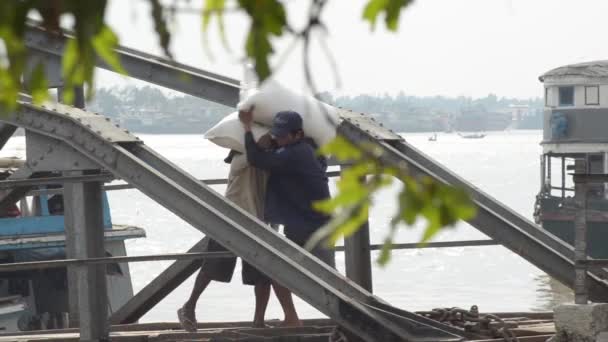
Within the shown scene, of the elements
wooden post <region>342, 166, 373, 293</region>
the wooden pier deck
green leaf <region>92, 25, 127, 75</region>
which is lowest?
the wooden pier deck

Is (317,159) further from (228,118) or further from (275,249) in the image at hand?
(275,249)

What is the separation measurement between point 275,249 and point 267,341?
2.88 feet

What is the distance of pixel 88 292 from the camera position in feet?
27.2

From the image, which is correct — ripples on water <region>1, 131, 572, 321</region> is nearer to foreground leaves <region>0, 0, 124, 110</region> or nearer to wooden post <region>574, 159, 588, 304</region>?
wooden post <region>574, 159, 588, 304</region>

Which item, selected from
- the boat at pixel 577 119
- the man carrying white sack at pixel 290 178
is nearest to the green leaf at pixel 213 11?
the man carrying white sack at pixel 290 178

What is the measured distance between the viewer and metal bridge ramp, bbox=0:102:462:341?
296 inches

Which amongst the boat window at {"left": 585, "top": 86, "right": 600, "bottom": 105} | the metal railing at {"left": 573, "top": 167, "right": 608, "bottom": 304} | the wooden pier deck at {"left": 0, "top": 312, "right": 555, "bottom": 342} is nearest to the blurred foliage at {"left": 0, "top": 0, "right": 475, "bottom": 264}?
the metal railing at {"left": 573, "top": 167, "right": 608, "bottom": 304}

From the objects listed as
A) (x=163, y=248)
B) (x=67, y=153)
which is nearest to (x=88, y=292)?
(x=67, y=153)

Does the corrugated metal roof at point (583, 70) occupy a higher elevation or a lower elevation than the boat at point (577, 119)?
higher

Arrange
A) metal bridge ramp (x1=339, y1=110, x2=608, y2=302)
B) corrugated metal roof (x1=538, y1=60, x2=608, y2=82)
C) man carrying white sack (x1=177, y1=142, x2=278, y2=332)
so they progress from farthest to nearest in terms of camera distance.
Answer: corrugated metal roof (x1=538, y1=60, x2=608, y2=82), man carrying white sack (x1=177, y1=142, x2=278, y2=332), metal bridge ramp (x1=339, y1=110, x2=608, y2=302)

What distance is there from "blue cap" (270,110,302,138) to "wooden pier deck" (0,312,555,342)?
3.81 ft

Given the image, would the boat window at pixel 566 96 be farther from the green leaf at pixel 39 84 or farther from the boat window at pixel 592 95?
the green leaf at pixel 39 84

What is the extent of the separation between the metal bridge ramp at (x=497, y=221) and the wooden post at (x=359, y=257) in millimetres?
572

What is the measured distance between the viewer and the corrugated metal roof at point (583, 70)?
42.4 metres
